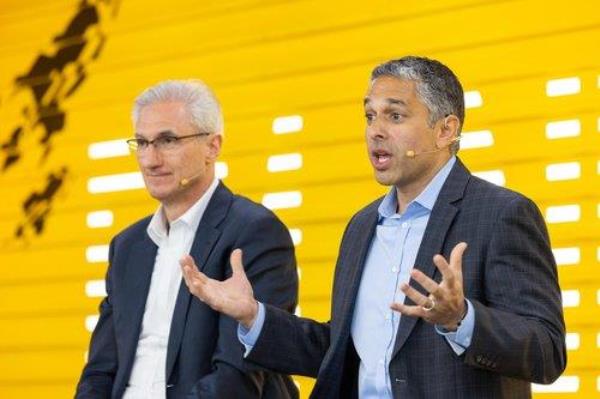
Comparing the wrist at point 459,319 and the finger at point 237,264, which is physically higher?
the finger at point 237,264

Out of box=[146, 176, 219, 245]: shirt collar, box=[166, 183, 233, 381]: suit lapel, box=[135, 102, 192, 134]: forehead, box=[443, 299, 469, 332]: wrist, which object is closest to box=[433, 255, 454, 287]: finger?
box=[443, 299, 469, 332]: wrist

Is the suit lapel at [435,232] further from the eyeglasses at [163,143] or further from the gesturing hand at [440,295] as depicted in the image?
the eyeglasses at [163,143]

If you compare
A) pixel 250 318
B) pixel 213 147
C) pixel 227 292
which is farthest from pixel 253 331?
pixel 213 147

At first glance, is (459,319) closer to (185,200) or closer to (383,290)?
(383,290)

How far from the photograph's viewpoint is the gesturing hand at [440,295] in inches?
105

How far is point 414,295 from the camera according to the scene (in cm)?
269

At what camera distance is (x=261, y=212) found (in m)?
4.03

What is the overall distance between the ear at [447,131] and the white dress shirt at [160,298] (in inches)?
40.3

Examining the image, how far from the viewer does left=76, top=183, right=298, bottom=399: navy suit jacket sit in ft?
12.5

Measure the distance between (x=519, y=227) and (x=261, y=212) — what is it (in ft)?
3.79

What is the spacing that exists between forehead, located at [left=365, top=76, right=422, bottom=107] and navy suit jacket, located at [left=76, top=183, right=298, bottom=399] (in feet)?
2.53

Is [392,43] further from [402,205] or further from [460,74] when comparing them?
[402,205]

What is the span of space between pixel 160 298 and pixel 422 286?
1.37 metres

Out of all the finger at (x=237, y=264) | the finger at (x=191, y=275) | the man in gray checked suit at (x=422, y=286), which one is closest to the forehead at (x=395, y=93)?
the man in gray checked suit at (x=422, y=286)
